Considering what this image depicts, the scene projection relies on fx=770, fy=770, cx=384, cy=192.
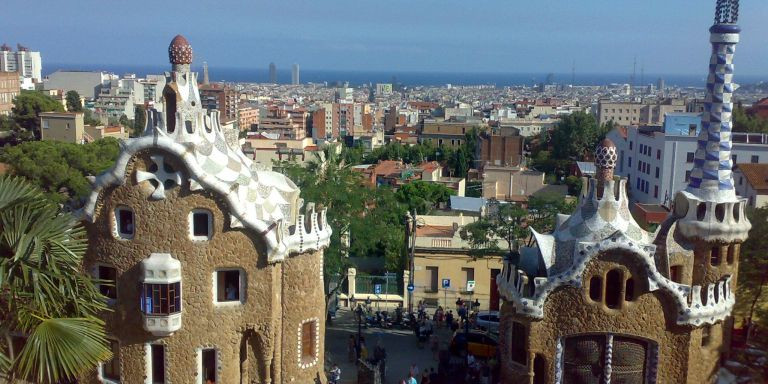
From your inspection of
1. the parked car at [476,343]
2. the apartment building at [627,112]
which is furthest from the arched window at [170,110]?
the apartment building at [627,112]

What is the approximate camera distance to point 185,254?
71.1ft

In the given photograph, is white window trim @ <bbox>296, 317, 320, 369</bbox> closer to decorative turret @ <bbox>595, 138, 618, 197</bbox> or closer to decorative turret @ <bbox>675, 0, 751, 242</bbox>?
decorative turret @ <bbox>595, 138, 618, 197</bbox>

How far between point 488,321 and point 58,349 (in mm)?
20053

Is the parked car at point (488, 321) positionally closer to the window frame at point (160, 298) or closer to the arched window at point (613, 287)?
the arched window at point (613, 287)

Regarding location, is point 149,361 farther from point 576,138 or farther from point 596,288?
point 576,138

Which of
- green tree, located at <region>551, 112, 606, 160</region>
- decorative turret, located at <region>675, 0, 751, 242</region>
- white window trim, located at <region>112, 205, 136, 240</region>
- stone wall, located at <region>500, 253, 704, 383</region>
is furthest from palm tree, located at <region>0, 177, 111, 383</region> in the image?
green tree, located at <region>551, 112, 606, 160</region>

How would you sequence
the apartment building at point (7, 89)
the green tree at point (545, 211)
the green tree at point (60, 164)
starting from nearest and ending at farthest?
the green tree at point (545, 211), the green tree at point (60, 164), the apartment building at point (7, 89)

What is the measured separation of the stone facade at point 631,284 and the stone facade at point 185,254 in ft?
24.9

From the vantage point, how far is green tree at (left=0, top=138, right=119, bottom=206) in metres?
43.5

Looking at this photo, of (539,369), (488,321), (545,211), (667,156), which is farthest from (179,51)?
(667,156)

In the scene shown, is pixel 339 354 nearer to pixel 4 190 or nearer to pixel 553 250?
pixel 553 250

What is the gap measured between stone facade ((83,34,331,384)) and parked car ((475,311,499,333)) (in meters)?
10.7

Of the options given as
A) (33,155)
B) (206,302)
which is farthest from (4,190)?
(33,155)

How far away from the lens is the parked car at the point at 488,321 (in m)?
31.0
